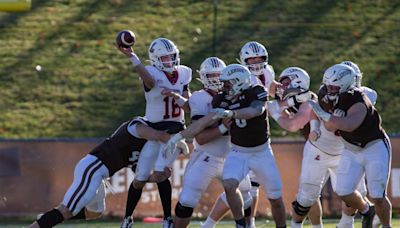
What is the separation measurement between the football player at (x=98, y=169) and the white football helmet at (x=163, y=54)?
1.87 feet

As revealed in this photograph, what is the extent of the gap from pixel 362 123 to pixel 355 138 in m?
0.17

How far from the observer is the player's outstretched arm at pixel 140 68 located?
31.8 feet

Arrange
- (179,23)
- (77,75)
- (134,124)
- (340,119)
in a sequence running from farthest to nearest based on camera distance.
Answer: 1. (179,23)
2. (77,75)
3. (134,124)
4. (340,119)

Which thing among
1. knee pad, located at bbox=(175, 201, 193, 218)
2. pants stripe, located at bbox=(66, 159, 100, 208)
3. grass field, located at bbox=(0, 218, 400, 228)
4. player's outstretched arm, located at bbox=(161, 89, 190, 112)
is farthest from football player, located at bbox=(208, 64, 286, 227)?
grass field, located at bbox=(0, 218, 400, 228)

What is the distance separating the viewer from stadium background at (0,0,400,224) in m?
15.9

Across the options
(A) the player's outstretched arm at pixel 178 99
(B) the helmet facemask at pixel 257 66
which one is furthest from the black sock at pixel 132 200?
(B) the helmet facemask at pixel 257 66

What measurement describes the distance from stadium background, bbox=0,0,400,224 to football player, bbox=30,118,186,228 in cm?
547

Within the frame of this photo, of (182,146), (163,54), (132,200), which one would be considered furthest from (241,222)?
Answer: (163,54)

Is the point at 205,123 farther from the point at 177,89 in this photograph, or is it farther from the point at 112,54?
the point at 112,54

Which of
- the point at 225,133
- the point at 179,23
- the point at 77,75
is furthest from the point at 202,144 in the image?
the point at 179,23

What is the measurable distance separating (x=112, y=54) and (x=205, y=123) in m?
8.00

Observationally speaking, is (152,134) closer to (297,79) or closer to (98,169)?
(98,169)

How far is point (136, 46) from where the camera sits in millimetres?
17156

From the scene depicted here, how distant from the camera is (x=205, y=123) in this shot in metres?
9.32
